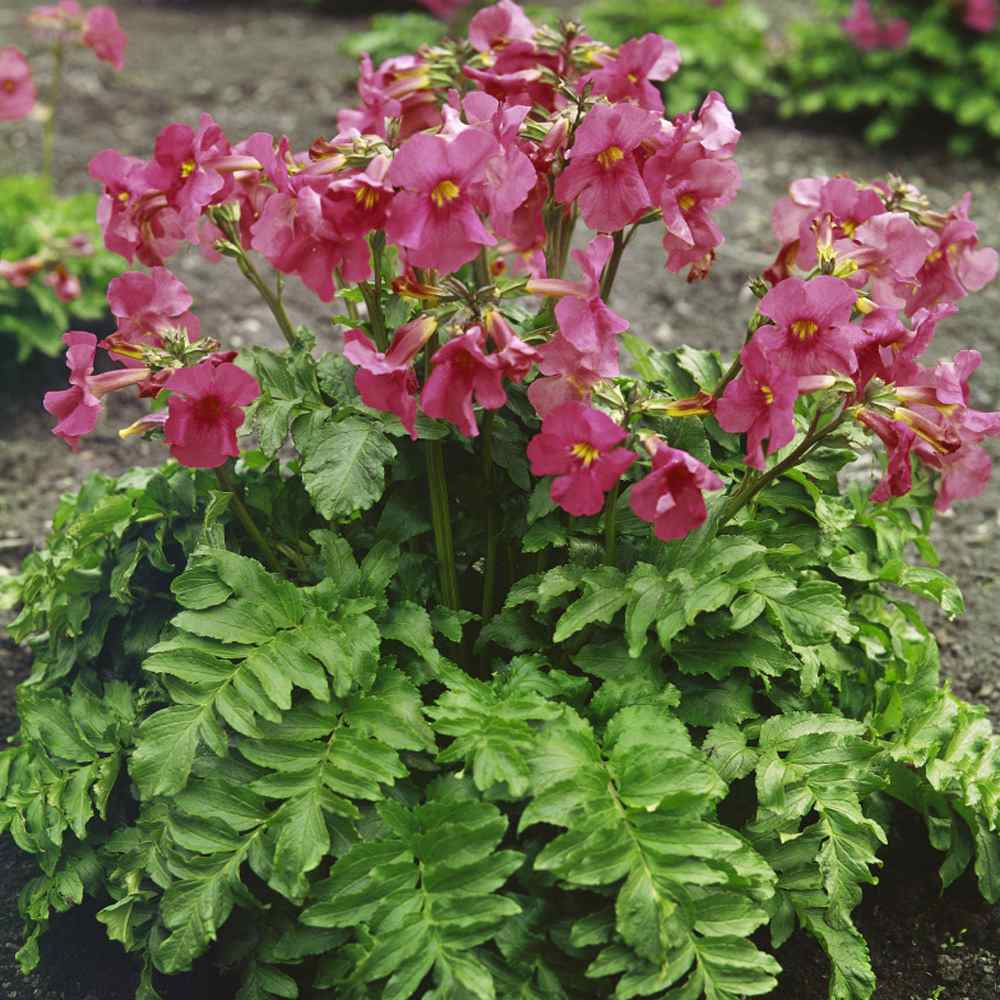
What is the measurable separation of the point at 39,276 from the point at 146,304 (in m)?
2.15

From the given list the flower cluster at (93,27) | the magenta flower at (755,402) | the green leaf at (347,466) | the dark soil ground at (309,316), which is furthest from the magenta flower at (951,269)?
the flower cluster at (93,27)

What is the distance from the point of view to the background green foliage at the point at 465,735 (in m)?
1.85

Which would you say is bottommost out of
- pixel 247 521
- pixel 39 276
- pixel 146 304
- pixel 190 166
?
pixel 39 276

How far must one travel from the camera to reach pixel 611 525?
2127 millimetres

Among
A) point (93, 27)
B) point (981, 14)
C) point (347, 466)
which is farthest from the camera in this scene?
point (981, 14)

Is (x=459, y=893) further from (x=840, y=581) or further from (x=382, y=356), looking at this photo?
(x=840, y=581)

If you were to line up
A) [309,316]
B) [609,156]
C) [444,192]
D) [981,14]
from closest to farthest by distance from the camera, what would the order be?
[444,192] → [609,156] → [309,316] → [981,14]

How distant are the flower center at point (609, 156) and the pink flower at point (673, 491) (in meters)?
0.40

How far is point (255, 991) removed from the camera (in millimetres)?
1992

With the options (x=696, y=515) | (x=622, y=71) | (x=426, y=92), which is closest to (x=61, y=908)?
(x=696, y=515)

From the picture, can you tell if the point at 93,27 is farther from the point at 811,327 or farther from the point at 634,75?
the point at 811,327

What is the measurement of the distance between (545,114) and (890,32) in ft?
14.8

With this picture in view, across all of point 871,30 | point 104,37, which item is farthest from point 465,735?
point 871,30

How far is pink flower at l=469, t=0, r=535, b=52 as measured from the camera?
2.28 metres
